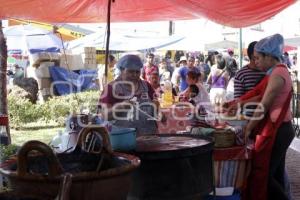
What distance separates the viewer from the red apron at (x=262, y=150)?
431cm

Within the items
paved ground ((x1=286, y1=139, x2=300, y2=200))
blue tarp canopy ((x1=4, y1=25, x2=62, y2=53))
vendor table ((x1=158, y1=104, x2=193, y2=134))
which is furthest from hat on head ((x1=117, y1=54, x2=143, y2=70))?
blue tarp canopy ((x1=4, y1=25, x2=62, y2=53))

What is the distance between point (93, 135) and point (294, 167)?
218 inches

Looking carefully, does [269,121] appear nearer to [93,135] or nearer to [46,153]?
[93,135]

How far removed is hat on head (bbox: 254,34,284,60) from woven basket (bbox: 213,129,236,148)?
2.75ft

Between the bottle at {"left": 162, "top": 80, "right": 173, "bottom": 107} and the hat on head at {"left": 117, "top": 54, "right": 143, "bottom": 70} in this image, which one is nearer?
the hat on head at {"left": 117, "top": 54, "right": 143, "bottom": 70}

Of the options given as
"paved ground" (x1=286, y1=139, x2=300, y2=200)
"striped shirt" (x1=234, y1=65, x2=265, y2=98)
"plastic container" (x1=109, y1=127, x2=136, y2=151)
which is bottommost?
"paved ground" (x1=286, y1=139, x2=300, y2=200)

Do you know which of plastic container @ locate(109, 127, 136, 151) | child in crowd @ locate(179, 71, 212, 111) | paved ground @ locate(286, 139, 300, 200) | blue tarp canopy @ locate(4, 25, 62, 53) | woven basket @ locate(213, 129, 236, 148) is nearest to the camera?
plastic container @ locate(109, 127, 136, 151)

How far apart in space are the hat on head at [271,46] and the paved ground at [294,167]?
2121 mm

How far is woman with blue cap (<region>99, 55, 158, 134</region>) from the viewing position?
4.51 meters

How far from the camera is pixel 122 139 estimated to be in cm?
313

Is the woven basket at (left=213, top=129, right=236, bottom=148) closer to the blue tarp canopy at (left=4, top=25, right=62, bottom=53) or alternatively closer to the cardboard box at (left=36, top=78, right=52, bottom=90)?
the cardboard box at (left=36, top=78, right=52, bottom=90)

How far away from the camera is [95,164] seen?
260 cm

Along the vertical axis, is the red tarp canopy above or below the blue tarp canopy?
below

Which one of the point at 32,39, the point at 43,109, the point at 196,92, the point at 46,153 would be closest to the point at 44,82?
the point at 32,39
